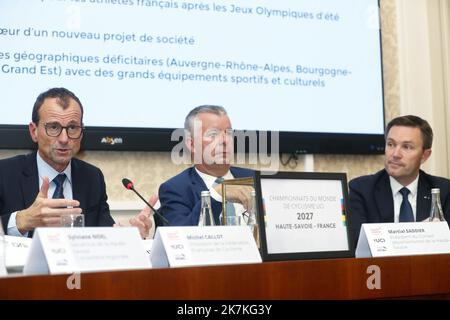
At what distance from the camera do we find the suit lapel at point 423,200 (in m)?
2.86

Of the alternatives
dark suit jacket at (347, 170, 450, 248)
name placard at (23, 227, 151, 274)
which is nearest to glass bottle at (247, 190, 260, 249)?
name placard at (23, 227, 151, 274)

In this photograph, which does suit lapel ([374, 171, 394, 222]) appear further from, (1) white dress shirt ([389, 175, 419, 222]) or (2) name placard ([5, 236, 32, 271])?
(2) name placard ([5, 236, 32, 271])

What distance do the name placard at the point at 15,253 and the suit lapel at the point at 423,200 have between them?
1.70m

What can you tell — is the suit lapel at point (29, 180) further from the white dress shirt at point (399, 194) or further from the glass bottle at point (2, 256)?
the white dress shirt at point (399, 194)

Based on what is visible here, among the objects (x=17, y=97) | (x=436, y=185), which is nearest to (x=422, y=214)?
(x=436, y=185)

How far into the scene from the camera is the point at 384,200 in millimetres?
2930

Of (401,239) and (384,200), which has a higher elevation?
(384,200)

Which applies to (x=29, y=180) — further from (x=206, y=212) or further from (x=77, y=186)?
(x=206, y=212)

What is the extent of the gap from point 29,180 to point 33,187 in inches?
1.2

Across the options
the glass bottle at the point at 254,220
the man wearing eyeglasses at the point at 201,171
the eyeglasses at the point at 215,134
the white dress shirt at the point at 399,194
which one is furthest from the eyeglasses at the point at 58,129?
the white dress shirt at the point at 399,194

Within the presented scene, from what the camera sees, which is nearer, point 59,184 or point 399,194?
point 59,184

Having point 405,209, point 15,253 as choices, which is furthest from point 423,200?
point 15,253

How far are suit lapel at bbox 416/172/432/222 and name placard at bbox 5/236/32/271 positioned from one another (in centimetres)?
170

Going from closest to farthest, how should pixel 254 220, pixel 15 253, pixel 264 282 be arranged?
pixel 264 282 → pixel 15 253 → pixel 254 220
